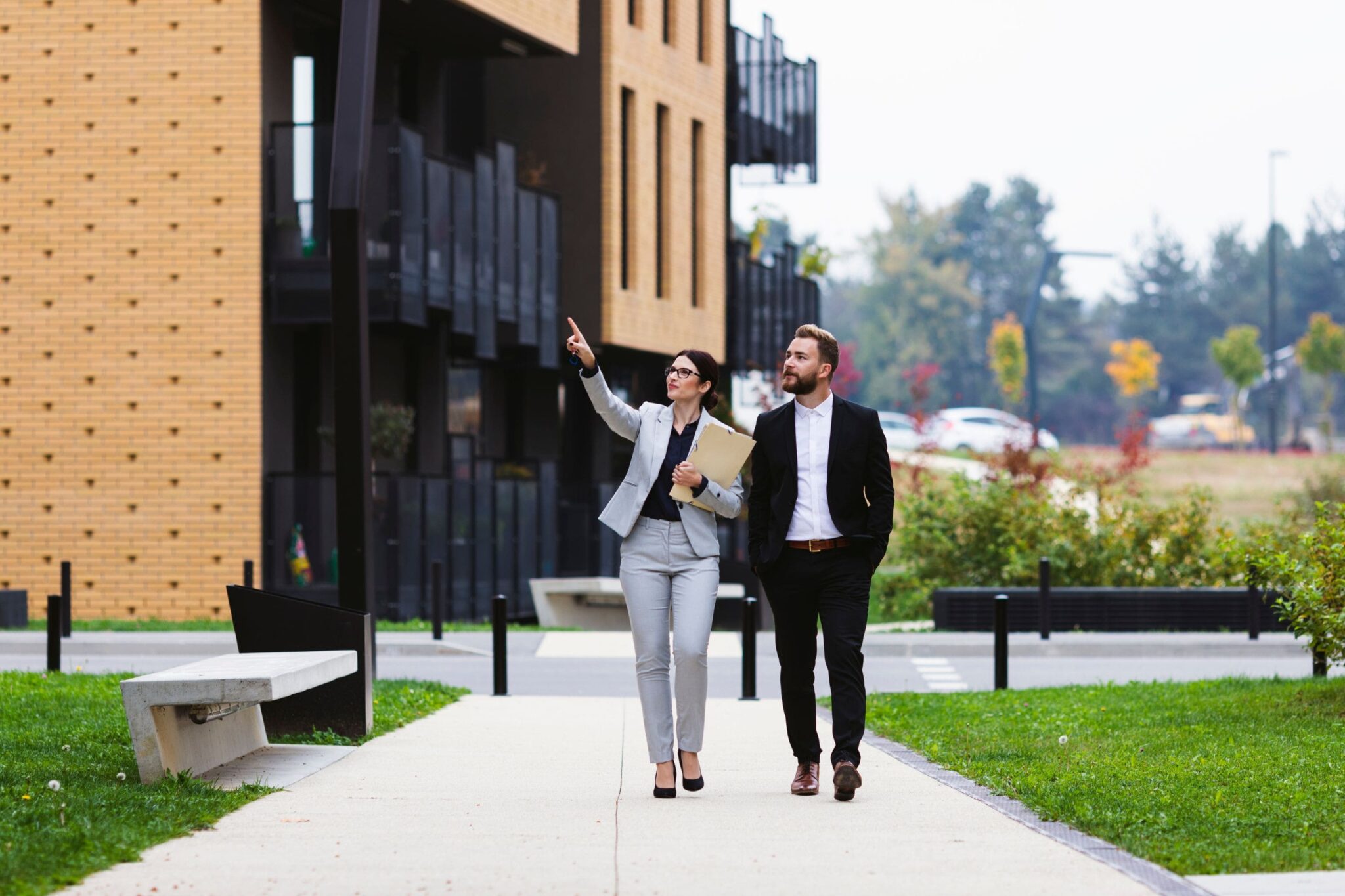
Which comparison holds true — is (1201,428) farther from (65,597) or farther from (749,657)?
(749,657)

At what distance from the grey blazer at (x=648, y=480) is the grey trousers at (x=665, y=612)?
0.24 ft

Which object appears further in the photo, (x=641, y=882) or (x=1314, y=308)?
(x=1314, y=308)

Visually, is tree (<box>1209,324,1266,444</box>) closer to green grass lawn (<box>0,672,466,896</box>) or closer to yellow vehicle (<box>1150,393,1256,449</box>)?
yellow vehicle (<box>1150,393,1256,449</box>)

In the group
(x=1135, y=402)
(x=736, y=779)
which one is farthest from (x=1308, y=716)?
(x=1135, y=402)

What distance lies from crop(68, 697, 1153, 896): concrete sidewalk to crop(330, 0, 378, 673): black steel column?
1587mm

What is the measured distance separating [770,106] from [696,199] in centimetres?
381

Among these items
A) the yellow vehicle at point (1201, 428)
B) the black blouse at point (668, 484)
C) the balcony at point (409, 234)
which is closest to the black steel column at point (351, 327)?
the black blouse at point (668, 484)

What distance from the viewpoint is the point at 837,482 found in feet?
27.1

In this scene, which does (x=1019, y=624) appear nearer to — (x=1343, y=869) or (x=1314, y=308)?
(x=1343, y=869)

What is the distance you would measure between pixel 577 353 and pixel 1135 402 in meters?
90.7

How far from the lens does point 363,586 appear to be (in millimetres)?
11305

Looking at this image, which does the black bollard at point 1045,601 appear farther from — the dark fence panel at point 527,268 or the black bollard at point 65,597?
the black bollard at point 65,597

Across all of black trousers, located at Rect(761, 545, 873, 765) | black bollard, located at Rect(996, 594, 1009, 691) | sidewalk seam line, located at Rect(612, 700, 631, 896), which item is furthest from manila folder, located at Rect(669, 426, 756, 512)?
black bollard, located at Rect(996, 594, 1009, 691)

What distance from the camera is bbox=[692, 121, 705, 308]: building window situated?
32.3 metres
